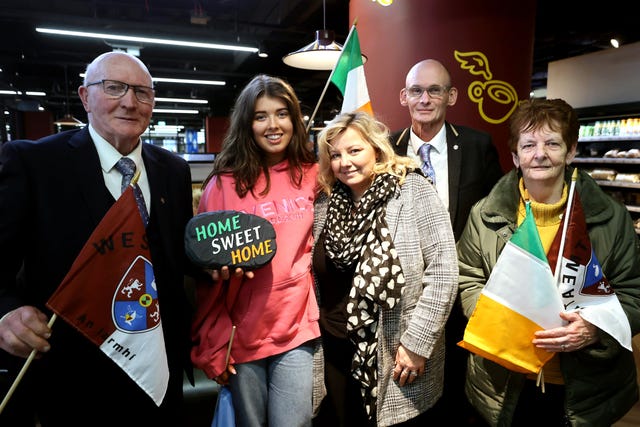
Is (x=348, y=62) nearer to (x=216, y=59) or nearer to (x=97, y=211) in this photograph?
(x=97, y=211)

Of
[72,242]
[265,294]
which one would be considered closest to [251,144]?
[265,294]

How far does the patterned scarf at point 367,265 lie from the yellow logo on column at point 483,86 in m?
1.98

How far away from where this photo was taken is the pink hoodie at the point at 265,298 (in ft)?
5.61

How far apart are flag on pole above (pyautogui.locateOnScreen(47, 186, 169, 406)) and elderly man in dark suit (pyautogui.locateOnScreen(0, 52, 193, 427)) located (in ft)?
0.11

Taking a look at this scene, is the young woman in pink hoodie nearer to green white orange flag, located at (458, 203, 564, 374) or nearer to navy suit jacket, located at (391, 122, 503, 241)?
green white orange flag, located at (458, 203, 564, 374)

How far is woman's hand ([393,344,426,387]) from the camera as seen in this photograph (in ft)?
5.43

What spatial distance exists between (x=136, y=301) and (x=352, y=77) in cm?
177

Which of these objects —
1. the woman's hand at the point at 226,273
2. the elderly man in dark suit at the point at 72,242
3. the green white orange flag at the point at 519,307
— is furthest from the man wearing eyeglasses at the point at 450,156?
the elderly man in dark suit at the point at 72,242

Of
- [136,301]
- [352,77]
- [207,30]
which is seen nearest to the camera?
[136,301]

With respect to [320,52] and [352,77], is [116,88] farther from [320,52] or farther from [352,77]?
[320,52]

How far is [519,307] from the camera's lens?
1.49 meters

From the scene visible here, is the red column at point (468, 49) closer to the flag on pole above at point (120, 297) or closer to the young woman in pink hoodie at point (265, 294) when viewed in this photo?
the young woman in pink hoodie at point (265, 294)

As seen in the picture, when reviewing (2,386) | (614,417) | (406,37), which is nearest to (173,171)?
(2,386)

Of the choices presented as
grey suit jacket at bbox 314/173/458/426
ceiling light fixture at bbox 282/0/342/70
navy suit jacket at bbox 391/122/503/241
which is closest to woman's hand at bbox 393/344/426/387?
grey suit jacket at bbox 314/173/458/426
